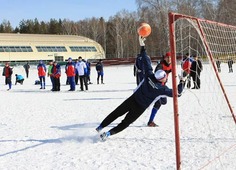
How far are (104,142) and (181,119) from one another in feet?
8.98

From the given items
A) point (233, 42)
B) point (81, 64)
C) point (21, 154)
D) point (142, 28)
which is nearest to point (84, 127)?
point (21, 154)

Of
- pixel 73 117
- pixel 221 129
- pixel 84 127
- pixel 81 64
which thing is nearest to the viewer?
pixel 221 129

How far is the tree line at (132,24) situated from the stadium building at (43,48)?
9.73 metres

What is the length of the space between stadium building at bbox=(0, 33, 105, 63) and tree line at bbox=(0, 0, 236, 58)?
9732mm

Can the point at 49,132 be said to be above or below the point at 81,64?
below

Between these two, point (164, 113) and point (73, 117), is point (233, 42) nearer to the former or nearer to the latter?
Answer: point (164, 113)

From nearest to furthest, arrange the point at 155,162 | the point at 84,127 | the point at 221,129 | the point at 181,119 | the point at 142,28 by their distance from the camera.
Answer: the point at 155,162 < the point at 142,28 < the point at 221,129 < the point at 84,127 < the point at 181,119

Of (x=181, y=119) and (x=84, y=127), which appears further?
(x=181, y=119)

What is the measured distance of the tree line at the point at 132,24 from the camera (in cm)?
5216

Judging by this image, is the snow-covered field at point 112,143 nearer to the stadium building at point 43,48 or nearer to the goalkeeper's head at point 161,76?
the goalkeeper's head at point 161,76

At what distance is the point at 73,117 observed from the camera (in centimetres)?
993

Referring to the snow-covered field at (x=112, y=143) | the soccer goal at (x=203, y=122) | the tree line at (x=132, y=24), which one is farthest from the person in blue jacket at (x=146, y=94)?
the tree line at (x=132, y=24)

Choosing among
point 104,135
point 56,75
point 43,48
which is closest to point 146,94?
point 104,135

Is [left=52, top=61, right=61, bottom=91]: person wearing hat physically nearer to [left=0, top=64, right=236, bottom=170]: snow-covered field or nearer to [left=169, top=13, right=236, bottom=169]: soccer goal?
[left=0, top=64, right=236, bottom=170]: snow-covered field
